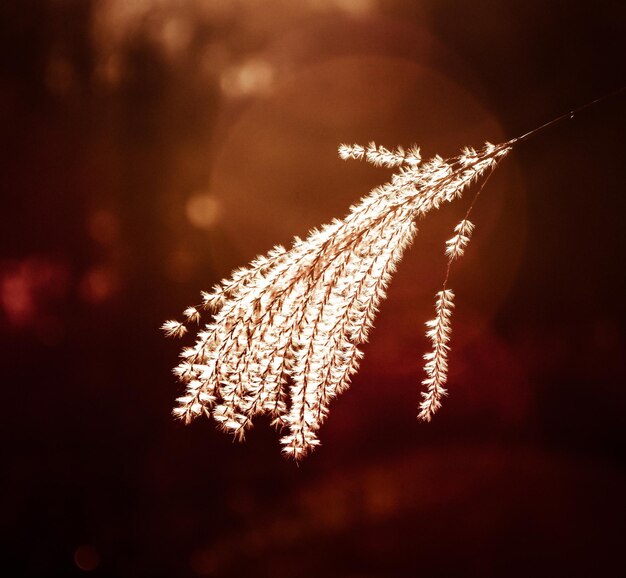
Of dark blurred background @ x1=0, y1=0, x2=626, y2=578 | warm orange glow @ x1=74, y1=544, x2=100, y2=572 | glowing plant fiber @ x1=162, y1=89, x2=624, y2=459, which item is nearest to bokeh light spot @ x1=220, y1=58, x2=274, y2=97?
dark blurred background @ x1=0, y1=0, x2=626, y2=578

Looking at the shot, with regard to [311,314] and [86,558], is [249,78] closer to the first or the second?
[311,314]

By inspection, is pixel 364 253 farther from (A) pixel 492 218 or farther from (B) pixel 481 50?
(B) pixel 481 50

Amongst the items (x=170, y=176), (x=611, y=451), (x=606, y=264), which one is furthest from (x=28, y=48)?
(x=611, y=451)

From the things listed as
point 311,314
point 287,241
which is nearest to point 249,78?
point 287,241

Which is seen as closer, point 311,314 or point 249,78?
point 311,314

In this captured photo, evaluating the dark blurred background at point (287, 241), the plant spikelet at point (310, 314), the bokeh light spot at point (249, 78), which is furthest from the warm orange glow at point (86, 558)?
the bokeh light spot at point (249, 78)

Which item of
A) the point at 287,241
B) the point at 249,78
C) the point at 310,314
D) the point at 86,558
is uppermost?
the point at 249,78

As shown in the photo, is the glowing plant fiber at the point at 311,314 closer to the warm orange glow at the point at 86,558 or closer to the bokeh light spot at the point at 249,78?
the bokeh light spot at the point at 249,78

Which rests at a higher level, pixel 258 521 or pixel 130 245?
pixel 130 245

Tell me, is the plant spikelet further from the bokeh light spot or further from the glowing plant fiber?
the bokeh light spot
